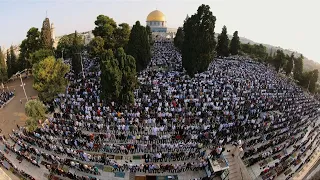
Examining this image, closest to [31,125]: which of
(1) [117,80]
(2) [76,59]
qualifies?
(1) [117,80]

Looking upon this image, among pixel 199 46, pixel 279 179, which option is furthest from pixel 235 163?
pixel 199 46

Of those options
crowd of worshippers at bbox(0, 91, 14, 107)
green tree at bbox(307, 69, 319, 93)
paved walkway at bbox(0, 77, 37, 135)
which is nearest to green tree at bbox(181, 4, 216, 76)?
paved walkway at bbox(0, 77, 37, 135)

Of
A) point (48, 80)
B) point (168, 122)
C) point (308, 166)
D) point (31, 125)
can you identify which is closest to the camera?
point (308, 166)

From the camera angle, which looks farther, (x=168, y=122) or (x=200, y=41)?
(x=200, y=41)

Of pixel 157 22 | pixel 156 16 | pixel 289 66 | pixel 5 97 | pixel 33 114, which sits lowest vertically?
pixel 33 114

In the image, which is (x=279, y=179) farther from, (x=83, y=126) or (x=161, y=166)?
(x=83, y=126)

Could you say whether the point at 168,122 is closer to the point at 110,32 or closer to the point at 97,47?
the point at 97,47

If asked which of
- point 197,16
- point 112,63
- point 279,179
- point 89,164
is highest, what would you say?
point 197,16
